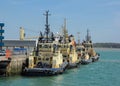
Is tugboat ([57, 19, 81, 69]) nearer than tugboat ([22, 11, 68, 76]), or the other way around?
tugboat ([22, 11, 68, 76])

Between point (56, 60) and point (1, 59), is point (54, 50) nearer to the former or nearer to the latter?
point (56, 60)

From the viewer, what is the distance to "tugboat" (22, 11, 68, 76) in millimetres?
54656

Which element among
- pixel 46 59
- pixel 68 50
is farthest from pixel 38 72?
pixel 68 50

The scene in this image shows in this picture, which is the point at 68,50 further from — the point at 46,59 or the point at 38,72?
the point at 38,72

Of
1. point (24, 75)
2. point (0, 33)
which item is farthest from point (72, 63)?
point (24, 75)

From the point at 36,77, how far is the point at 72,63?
2164cm

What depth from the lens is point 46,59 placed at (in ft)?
192

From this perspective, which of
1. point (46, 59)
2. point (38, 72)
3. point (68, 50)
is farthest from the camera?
point (68, 50)

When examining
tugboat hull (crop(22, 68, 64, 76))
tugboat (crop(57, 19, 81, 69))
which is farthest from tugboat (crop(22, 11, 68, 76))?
tugboat (crop(57, 19, 81, 69))

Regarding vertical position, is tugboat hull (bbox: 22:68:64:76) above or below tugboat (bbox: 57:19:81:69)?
below

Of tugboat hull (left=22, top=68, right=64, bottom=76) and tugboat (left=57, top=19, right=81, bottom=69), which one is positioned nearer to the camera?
tugboat hull (left=22, top=68, right=64, bottom=76)

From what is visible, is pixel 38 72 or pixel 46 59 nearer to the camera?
pixel 38 72

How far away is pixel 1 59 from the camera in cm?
5366

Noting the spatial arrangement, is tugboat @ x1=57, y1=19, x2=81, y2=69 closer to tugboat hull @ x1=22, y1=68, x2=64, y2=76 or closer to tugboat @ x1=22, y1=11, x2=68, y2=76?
tugboat @ x1=22, y1=11, x2=68, y2=76
